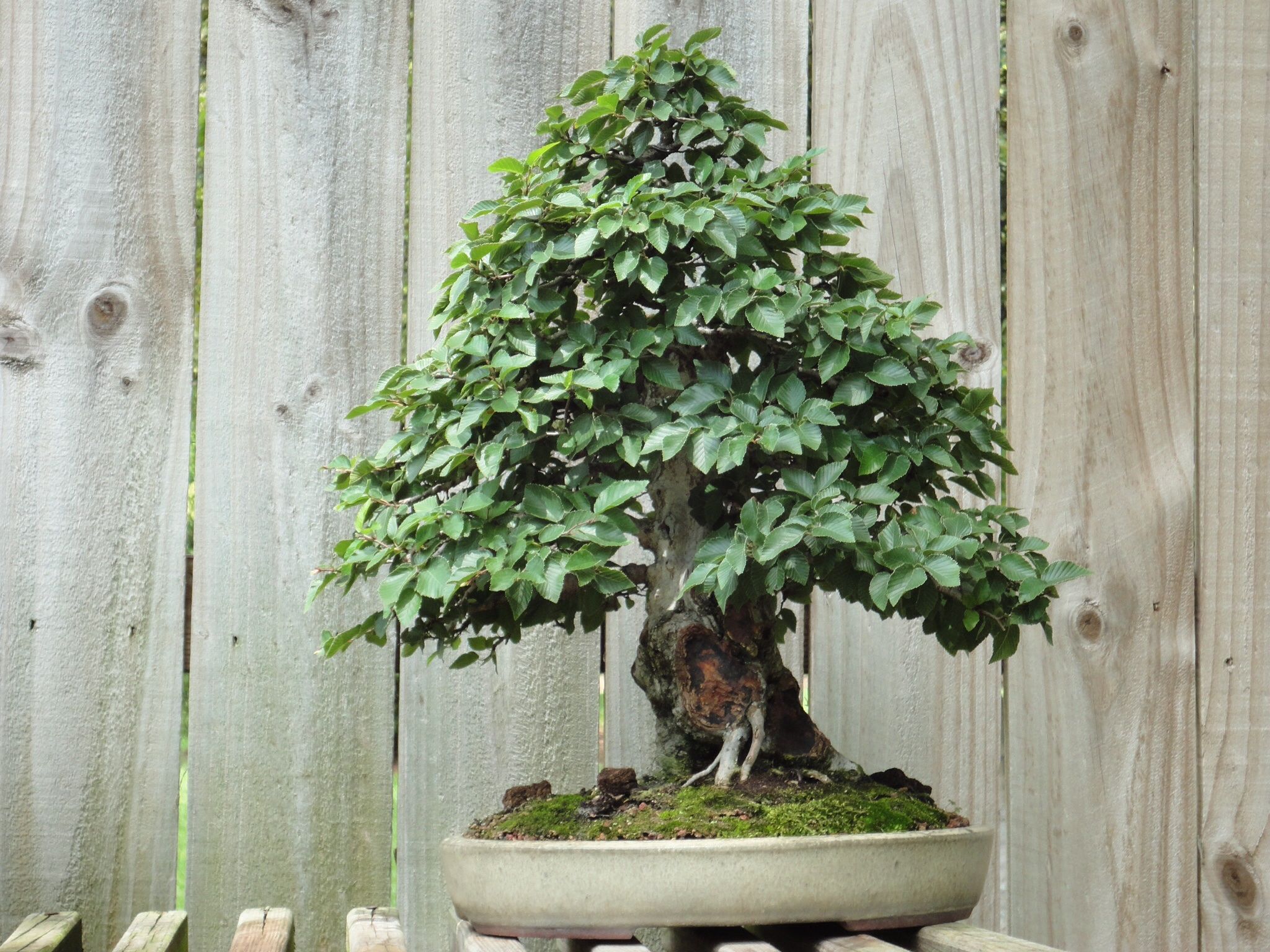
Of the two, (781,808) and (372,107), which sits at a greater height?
(372,107)

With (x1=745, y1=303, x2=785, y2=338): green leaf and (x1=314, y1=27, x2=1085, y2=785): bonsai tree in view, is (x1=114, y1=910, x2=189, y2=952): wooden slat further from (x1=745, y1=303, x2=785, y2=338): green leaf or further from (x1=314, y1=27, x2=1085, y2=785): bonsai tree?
(x1=745, y1=303, x2=785, y2=338): green leaf

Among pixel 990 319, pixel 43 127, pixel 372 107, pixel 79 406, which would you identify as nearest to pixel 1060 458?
pixel 990 319

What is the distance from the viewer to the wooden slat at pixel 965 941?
40.9 inches

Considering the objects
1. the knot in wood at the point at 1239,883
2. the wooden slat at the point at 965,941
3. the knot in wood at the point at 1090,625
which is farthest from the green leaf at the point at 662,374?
the knot in wood at the point at 1239,883

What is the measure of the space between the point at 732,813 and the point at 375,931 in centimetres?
39

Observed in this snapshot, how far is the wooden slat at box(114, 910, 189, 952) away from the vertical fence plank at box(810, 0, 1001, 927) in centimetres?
82

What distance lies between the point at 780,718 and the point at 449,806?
510mm

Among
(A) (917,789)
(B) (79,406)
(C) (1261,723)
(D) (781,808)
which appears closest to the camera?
(D) (781,808)

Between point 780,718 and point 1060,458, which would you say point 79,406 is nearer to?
point 780,718

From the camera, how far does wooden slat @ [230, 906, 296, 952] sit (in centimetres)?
121

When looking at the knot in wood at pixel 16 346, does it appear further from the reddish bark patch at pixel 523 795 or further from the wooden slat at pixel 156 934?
the reddish bark patch at pixel 523 795

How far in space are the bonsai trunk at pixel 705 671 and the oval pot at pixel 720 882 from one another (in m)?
0.15

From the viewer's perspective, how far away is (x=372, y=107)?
1.69m

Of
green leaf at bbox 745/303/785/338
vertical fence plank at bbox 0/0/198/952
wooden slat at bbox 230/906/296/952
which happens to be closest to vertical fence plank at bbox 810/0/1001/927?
green leaf at bbox 745/303/785/338
